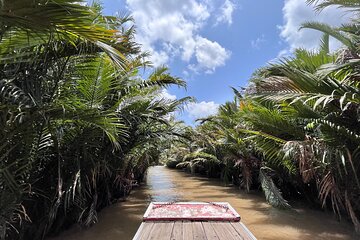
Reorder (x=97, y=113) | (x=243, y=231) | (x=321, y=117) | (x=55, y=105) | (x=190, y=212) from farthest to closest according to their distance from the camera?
(x=321, y=117) < (x=190, y=212) < (x=97, y=113) < (x=55, y=105) < (x=243, y=231)

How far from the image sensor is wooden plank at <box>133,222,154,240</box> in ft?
10.5

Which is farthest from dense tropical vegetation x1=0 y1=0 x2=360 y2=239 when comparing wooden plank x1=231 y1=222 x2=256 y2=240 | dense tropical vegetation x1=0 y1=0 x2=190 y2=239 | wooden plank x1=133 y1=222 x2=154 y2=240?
wooden plank x1=231 y1=222 x2=256 y2=240

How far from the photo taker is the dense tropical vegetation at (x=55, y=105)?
8.13 ft

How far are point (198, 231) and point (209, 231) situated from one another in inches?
4.8

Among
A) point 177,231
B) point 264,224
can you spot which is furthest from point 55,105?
point 264,224

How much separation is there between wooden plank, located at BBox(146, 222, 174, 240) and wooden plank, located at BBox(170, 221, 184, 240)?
44 millimetres

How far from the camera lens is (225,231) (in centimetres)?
339

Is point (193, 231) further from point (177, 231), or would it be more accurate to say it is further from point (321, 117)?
point (321, 117)

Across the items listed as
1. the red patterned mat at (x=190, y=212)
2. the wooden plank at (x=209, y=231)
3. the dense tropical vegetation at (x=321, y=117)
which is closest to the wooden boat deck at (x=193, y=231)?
the wooden plank at (x=209, y=231)

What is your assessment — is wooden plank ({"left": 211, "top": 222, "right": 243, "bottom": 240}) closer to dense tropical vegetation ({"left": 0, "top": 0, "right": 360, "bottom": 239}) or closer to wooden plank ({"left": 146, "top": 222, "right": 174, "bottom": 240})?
wooden plank ({"left": 146, "top": 222, "right": 174, "bottom": 240})

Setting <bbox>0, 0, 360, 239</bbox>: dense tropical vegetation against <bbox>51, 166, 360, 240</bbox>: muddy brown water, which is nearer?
<bbox>0, 0, 360, 239</bbox>: dense tropical vegetation

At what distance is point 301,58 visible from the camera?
20.4ft

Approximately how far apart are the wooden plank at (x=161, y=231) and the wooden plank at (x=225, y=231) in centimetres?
52

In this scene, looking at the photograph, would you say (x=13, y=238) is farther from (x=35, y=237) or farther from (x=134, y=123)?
(x=134, y=123)
